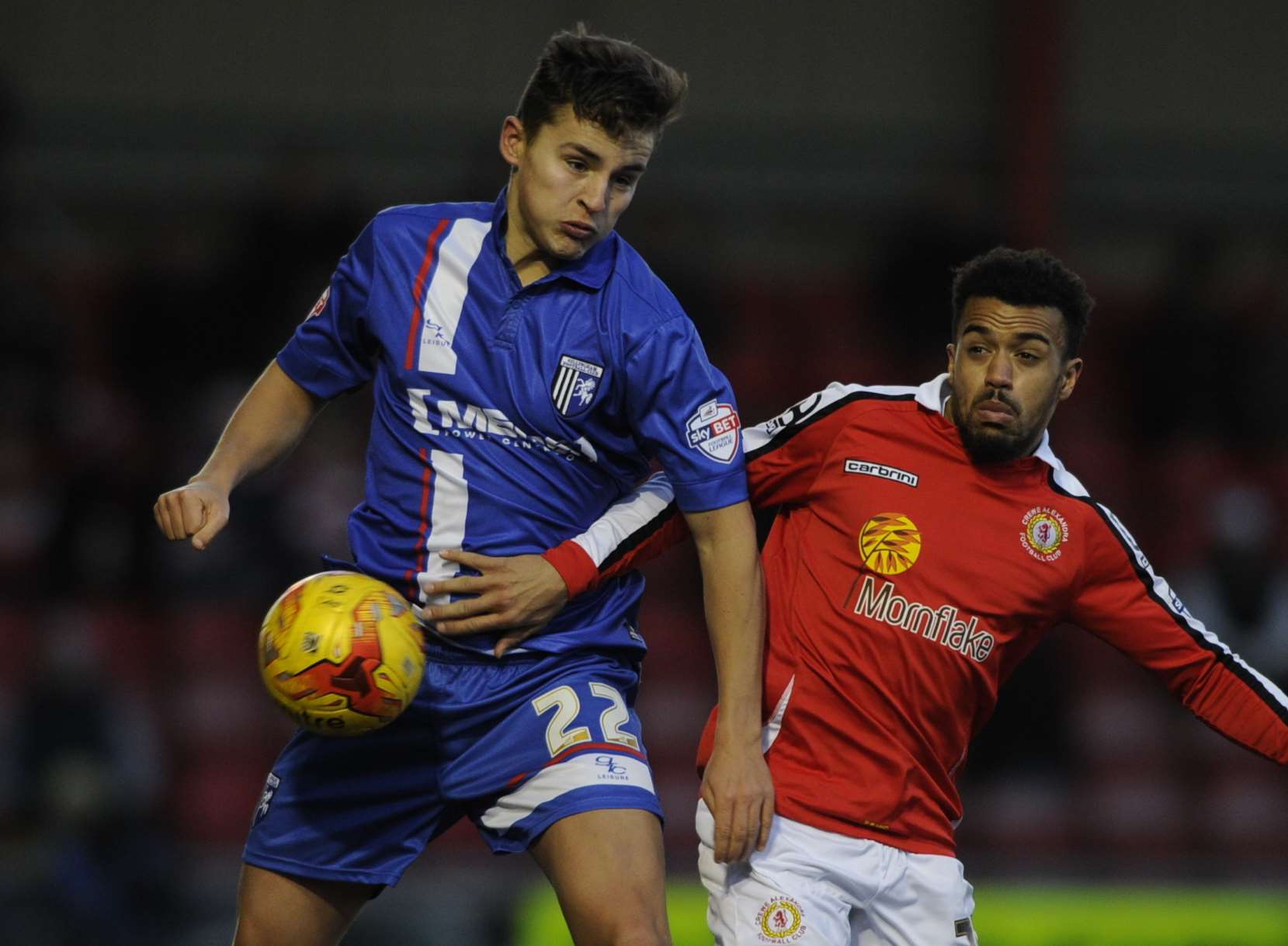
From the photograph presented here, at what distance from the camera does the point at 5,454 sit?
883cm

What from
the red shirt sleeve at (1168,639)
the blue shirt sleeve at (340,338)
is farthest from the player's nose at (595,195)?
the red shirt sleeve at (1168,639)

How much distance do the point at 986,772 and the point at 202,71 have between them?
6575 millimetres

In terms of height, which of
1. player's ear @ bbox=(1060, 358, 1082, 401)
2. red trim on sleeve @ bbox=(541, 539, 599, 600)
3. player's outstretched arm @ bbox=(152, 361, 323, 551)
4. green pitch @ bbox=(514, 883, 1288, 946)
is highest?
player's ear @ bbox=(1060, 358, 1082, 401)

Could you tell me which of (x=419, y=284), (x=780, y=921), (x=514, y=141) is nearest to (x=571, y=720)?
(x=780, y=921)

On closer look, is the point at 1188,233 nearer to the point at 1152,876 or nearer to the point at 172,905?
the point at 1152,876

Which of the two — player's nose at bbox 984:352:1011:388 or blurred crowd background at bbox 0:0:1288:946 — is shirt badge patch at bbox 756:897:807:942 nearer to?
player's nose at bbox 984:352:1011:388

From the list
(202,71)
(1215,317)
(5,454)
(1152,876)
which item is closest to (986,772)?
(1152,876)

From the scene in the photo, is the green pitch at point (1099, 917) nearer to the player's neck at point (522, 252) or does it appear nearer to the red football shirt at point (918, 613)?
the red football shirt at point (918, 613)

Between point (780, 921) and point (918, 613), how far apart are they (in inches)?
28.4

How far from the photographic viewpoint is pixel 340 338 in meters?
3.83

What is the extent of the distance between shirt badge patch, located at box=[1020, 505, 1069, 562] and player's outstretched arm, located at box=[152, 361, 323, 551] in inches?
65.0

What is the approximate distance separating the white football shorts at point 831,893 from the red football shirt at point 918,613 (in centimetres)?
5

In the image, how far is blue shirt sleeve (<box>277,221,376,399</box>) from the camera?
374cm

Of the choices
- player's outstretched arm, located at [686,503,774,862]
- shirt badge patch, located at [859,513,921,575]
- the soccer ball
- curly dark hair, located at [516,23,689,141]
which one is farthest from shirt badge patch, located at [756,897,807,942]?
curly dark hair, located at [516,23,689,141]
